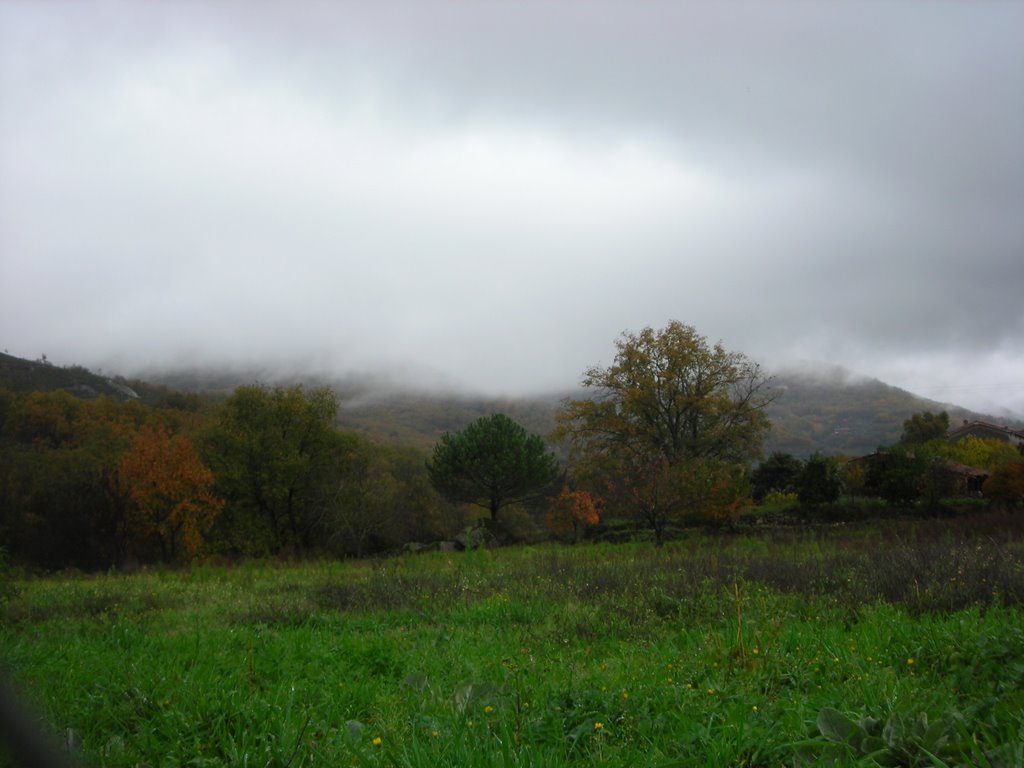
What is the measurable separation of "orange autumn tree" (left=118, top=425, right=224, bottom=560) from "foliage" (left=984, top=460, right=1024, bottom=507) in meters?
32.6

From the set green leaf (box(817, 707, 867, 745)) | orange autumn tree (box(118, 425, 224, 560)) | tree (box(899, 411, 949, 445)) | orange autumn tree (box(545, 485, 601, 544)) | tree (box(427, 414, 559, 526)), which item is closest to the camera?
green leaf (box(817, 707, 867, 745))

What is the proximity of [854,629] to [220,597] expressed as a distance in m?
8.73

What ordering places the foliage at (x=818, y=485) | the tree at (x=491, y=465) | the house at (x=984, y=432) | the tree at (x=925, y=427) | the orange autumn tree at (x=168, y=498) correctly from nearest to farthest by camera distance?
the orange autumn tree at (x=168, y=498) → the foliage at (x=818, y=485) → the tree at (x=491, y=465) → the house at (x=984, y=432) → the tree at (x=925, y=427)

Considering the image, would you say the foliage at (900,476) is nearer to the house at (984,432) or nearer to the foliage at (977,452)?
the foliage at (977,452)

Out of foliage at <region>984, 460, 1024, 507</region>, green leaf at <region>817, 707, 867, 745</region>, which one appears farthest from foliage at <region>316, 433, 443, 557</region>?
green leaf at <region>817, 707, 867, 745</region>

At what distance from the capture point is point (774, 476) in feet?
132

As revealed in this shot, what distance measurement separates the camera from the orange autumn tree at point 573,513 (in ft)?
96.4

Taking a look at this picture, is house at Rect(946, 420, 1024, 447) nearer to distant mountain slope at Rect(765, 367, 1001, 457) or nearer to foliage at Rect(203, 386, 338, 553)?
distant mountain slope at Rect(765, 367, 1001, 457)

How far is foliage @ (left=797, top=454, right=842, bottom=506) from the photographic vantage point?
32.1m

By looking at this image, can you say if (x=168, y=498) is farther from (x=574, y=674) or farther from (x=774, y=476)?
(x=774, y=476)

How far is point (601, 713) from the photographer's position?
3.84 metres

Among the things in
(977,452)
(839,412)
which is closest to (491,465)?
(977,452)

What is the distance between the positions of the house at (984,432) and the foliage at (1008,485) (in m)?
17.5

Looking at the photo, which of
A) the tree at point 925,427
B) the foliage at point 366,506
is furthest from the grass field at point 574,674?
the tree at point 925,427
